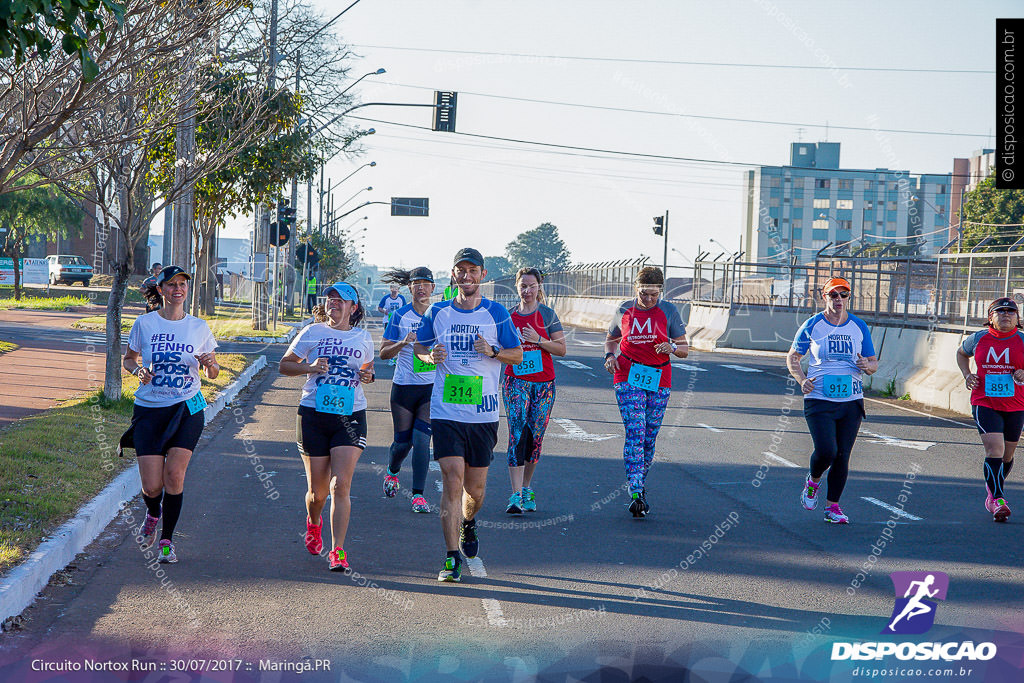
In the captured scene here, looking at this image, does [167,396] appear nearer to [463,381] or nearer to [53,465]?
[463,381]

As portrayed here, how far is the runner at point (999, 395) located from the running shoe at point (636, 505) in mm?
2899

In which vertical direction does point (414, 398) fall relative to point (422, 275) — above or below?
below

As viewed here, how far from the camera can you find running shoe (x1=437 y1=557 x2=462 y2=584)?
21.7 ft

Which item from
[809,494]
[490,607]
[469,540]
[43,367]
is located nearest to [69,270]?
[43,367]

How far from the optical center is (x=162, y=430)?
708cm

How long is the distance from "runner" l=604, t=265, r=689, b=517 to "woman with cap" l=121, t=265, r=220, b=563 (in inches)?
130

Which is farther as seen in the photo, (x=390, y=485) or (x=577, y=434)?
(x=577, y=434)

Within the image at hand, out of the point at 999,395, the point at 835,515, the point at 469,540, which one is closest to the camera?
the point at 469,540

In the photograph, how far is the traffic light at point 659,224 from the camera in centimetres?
3994

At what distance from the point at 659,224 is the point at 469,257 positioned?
113 feet

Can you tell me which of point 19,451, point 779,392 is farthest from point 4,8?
point 779,392

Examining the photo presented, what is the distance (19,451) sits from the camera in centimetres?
945

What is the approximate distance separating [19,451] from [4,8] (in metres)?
5.02

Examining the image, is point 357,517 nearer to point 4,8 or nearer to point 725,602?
point 725,602
